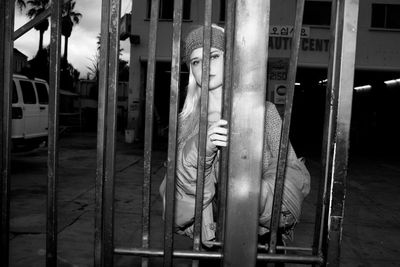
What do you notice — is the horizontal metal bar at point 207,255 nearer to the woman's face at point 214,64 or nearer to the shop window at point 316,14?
the woman's face at point 214,64

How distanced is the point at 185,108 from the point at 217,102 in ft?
0.82

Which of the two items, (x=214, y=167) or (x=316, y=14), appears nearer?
(x=214, y=167)

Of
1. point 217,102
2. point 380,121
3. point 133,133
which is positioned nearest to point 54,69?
point 217,102

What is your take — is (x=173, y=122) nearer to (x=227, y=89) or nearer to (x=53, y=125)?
(x=227, y=89)

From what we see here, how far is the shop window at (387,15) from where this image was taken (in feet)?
50.0

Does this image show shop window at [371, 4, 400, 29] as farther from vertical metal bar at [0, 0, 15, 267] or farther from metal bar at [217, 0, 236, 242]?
vertical metal bar at [0, 0, 15, 267]

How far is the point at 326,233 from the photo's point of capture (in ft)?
4.84

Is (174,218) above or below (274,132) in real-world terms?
below

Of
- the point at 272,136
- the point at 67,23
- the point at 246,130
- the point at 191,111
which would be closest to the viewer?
the point at 246,130

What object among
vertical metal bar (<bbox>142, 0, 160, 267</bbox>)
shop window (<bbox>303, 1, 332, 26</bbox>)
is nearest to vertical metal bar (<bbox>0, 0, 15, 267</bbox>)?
vertical metal bar (<bbox>142, 0, 160, 267</bbox>)

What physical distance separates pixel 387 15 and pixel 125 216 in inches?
534

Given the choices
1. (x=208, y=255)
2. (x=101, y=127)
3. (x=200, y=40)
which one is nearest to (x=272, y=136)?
(x=200, y=40)

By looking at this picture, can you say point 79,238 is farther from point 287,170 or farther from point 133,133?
point 133,133

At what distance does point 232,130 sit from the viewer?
55.3 inches
